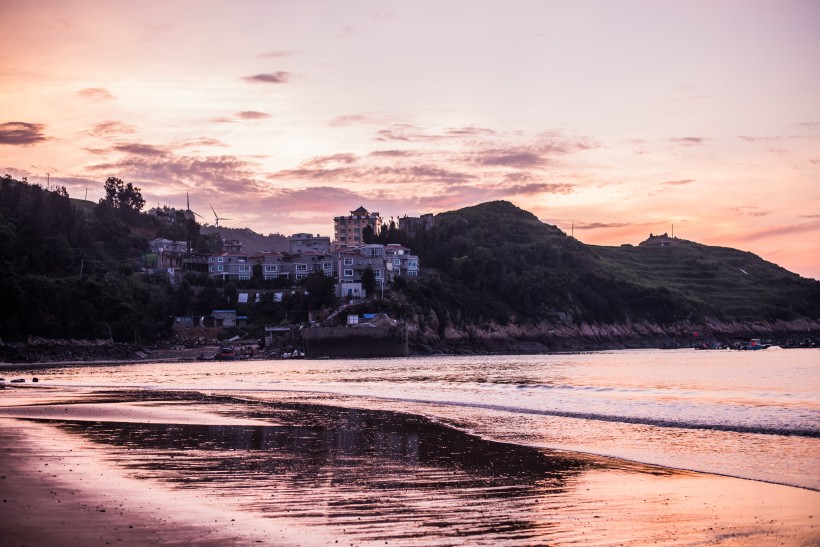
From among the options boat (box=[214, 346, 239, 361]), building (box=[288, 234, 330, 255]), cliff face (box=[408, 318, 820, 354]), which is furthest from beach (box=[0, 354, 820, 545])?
building (box=[288, 234, 330, 255])

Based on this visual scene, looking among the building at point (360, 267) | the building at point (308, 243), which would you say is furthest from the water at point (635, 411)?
the building at point (308, 243)

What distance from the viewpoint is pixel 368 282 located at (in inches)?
4995

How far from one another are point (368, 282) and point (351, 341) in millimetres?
18433

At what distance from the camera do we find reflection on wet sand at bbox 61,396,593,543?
1116 cm

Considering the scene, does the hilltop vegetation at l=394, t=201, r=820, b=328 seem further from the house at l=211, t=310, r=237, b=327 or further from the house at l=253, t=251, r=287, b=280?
the house at l=211, t=310, r=237, b=327

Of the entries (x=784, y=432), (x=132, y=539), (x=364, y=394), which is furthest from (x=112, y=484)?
(x=364, y=394)

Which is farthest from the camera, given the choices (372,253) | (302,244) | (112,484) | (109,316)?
(302,244)

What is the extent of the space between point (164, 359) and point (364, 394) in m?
65.9

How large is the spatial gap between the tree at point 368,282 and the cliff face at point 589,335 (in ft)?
36.2

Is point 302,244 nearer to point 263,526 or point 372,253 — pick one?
point 372,253

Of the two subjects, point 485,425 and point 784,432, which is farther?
point 485,425

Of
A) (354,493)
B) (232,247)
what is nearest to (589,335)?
(232,247)

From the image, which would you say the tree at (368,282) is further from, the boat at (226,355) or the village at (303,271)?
the boat at (226,355)

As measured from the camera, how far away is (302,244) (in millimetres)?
155500
